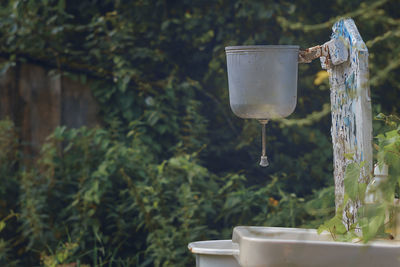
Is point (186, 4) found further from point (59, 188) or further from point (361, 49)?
point (361, 49)

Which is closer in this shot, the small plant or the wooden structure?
the small plant

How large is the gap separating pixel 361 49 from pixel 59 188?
7.19 ft

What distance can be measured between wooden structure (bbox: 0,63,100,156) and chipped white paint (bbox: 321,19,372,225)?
7.06 feet

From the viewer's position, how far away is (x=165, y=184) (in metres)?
3.57

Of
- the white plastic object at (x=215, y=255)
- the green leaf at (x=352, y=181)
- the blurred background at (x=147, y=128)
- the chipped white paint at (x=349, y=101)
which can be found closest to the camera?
the green leaf at (x=352, y=181)

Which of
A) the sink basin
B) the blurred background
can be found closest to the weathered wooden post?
the sink basin

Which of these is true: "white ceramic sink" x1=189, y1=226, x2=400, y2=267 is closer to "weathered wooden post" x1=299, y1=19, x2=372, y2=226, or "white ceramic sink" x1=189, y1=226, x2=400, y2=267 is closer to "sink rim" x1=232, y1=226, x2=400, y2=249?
"sink rim" x1=232, y1=226, x2=400, y2=249

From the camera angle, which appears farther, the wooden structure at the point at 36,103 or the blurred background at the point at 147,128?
the wooden structure at the point at 36,103

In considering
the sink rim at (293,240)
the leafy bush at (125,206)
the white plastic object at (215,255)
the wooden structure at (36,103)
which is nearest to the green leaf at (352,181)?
the sink rim at (293,240)

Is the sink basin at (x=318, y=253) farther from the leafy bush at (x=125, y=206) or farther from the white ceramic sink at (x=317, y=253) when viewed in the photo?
the leafy bush at (x=125, y=206)

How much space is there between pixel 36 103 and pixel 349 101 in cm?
240

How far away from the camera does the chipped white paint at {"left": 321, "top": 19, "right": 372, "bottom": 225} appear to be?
203 centimetres

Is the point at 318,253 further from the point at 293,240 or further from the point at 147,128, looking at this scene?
the point at 147,128

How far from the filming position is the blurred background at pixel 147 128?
347cm
